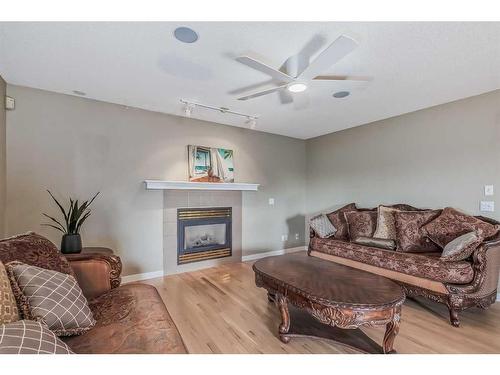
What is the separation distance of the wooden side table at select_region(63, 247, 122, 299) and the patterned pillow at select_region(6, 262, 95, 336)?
46 cm

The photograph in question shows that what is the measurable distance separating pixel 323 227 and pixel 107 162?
3.35 meters

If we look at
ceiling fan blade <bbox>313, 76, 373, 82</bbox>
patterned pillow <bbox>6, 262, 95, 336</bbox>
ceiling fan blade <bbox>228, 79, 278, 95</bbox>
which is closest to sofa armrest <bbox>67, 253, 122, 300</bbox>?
patterned pillow <bbox>6, 262, 95, 336</bbox>

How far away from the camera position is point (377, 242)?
3.23 m

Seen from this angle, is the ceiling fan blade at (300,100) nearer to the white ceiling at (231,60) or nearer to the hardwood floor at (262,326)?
the white ceiling at (231,60)

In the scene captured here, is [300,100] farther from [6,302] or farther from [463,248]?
[6,302]

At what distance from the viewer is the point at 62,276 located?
4.64 feet

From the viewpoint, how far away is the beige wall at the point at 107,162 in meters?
2.79

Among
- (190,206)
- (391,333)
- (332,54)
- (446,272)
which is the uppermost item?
(332,54)

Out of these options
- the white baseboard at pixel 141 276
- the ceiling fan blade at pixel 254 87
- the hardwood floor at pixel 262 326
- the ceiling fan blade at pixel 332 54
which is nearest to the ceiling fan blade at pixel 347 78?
the ceiling fan blade at pixel 332 54

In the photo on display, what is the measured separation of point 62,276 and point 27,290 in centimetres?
20

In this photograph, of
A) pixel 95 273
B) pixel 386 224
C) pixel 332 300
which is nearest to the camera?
pixel 332 300

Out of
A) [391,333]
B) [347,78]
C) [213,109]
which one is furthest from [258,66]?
[391,333]
